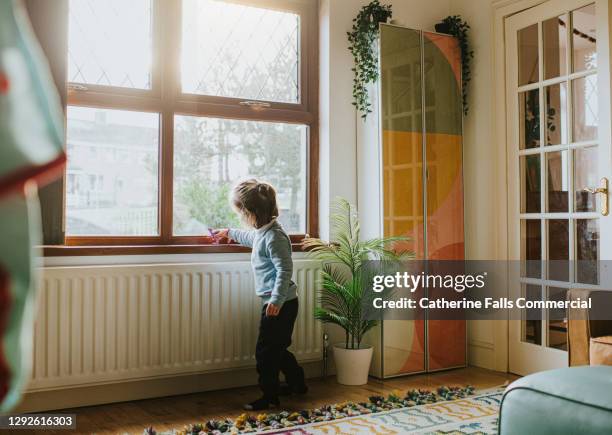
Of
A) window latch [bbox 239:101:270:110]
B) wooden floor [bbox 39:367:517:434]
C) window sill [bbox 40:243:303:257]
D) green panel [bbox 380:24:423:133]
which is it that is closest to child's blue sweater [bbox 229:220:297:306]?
window sill [bbox 40:243:303:257]

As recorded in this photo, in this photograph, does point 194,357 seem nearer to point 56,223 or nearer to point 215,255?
point 215,255

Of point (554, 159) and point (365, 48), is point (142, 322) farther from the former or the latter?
point (554, 159)

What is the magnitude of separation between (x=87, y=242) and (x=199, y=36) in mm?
1252

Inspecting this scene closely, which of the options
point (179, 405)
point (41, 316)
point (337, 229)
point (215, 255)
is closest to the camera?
point (41, 316)

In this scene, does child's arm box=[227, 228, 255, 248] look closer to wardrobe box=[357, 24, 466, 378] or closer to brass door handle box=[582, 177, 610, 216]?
wardrobe box=[357, 24, 466, 378]

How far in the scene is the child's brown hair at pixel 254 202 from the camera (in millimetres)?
3049

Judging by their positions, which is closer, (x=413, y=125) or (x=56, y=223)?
(x=56, y=223)

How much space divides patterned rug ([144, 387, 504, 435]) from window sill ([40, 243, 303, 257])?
889 millimetres

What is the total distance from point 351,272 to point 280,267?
75cm

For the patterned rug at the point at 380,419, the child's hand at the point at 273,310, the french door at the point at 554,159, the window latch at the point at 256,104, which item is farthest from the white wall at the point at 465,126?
the patterned rug at the point at 380,419

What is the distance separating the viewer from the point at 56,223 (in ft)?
9.70

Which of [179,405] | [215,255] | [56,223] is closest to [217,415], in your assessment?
[179,405]

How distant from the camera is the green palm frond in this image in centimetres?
346

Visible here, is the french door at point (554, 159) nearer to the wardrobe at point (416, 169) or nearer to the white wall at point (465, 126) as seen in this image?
the white wall at point (465, 126)
